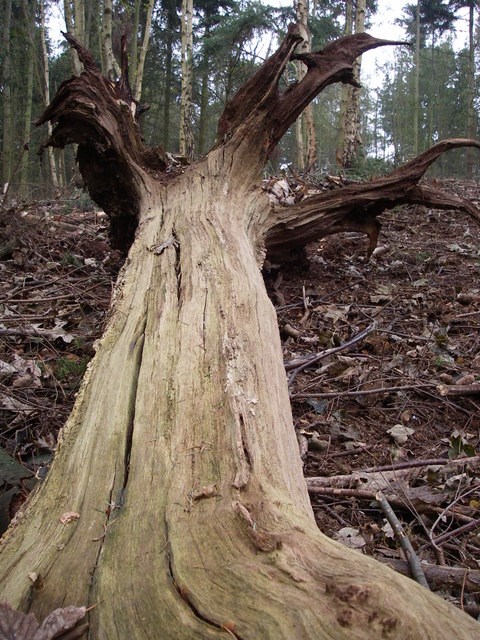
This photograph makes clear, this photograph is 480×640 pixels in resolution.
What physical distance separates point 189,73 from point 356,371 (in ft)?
44.6

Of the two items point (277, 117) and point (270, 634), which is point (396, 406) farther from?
point (277, 117)

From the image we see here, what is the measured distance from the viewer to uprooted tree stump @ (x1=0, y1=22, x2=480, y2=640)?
1.11 m

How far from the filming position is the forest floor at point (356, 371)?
211cm

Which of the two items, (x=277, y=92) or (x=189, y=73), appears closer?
(x=277, y=92)

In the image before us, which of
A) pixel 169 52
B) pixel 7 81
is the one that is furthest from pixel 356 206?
pixel 169 52

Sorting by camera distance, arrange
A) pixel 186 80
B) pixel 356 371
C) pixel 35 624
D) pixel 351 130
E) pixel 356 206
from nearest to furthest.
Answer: pixel 35 624 → pixel 356 371 → pixel 356 206 → pixel 351 130 → pixel 186 80

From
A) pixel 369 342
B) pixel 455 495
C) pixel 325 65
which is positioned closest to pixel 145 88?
pixel 325 65

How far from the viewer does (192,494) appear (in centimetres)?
150

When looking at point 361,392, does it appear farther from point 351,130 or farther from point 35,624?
point 351,130

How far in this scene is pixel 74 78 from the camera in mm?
4102

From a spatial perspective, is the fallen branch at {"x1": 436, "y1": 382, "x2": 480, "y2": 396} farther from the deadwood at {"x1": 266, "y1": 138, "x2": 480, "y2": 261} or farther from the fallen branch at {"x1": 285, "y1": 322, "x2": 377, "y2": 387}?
the deadwood at {"x1": 266, "y1": 138, "x2": 480, "y2": 261}

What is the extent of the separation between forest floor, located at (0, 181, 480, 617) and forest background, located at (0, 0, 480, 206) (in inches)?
62.3

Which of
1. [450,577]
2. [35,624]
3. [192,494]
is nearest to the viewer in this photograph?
[35,624]

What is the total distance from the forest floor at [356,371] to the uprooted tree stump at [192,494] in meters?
0.41
